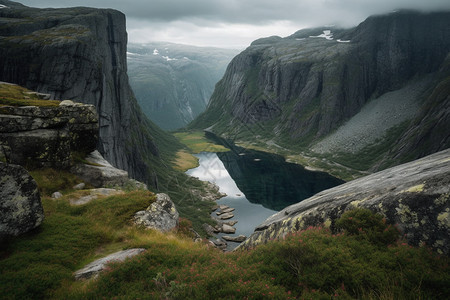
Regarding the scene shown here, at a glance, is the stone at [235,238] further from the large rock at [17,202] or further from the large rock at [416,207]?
the large rock at [17,202]

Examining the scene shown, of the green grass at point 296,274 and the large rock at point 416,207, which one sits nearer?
the green grass at point 296,274

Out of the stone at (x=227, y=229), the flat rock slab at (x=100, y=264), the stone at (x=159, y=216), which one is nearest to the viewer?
the flat rock slab at (x=100, y=264)

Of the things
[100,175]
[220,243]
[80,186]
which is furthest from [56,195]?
[220,243]

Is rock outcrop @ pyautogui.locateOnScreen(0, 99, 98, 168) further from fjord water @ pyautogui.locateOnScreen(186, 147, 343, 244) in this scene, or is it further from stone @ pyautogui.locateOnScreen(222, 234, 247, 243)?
fjord water @ pyautogui.locateOnScreen(186, 147, 343, 244)

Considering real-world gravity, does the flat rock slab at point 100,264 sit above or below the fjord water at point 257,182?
above

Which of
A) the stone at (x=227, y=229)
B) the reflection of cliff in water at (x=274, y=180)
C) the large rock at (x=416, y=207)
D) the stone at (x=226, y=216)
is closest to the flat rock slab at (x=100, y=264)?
the large rock at (x=416, y=207)

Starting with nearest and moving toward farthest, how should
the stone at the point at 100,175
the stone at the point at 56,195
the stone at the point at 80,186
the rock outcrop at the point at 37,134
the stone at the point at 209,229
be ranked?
the stone at the point at 56,195 → the rock outcrop at the point at 37,134 → the stone at the point at 80,186 → the stone at the point at 100,175 → the stone at the point at 209,229

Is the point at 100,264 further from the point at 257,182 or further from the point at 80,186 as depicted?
the point at 257,182
